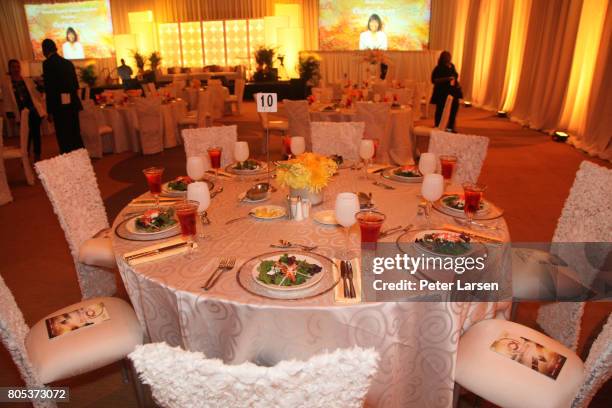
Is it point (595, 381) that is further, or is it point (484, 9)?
point (484, 9)

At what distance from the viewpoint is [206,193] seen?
175cm

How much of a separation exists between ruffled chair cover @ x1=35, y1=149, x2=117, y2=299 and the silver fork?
3.90ft

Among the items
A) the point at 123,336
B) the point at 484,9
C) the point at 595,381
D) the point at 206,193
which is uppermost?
the point at 484,9

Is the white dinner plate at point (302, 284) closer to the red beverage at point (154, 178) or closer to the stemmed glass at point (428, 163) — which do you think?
the red beverage at point (154, 178)

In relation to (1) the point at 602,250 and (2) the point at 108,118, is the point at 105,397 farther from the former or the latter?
(2) the point at 108,118

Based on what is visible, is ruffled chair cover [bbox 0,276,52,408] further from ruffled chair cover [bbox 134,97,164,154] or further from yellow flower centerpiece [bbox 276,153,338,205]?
ruffled chair cover [bbox 134,97,164,154]

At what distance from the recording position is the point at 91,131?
20.9ft

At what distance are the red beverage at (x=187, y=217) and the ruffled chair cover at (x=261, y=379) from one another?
2.61 ft

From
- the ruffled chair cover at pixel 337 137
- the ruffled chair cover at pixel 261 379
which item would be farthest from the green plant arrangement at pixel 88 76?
the ruffled chair cover at pixel 261 379

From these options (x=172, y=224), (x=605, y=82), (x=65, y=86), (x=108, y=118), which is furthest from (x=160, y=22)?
(x=172, y=224)

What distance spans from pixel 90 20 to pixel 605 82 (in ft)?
51.5

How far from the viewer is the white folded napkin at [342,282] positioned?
128cm

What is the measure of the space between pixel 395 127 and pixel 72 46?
47.6 ft

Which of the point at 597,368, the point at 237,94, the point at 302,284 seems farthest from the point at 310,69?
the point at 597,368
